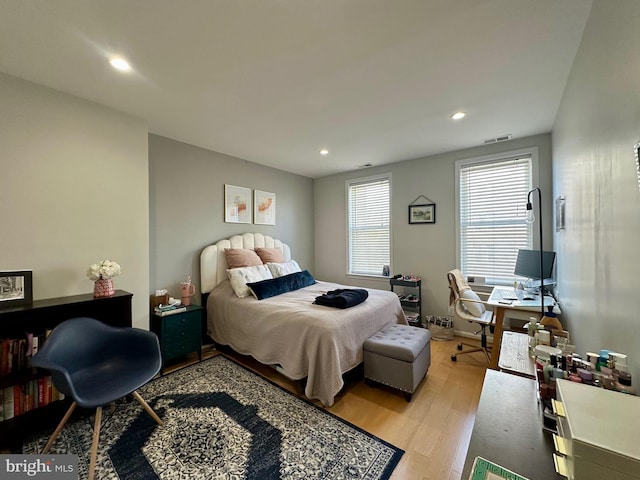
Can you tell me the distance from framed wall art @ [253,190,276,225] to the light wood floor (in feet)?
7.10

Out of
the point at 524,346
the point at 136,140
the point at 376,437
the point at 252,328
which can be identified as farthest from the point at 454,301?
the point at 136,140

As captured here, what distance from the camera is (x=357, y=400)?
2.25 meters

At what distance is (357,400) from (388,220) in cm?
288

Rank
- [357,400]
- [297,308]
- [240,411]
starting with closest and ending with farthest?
1. [240,411]
2. [357,400]
3. [297,308]

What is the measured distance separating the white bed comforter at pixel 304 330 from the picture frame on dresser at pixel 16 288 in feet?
5.33

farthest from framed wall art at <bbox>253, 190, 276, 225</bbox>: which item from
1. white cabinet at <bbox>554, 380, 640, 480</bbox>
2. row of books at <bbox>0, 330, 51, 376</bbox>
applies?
white cabinet at <bbox>554, 380, 640, 480</bbox>

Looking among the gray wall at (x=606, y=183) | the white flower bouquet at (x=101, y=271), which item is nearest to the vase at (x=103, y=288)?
the white flower bouquet at (x=101, y=271)

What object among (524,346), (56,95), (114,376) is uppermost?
(56,95)

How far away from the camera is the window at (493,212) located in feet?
10.8

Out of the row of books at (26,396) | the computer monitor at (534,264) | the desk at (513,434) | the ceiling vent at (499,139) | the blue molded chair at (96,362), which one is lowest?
the row of books at (26,396)

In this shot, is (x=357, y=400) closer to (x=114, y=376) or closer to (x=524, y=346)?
(x=524, y=346)

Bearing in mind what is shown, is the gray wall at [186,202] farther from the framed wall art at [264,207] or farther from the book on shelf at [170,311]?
the book on shelf at [170,311]

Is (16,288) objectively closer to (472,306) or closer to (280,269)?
(280,269)

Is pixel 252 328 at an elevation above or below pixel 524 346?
below
